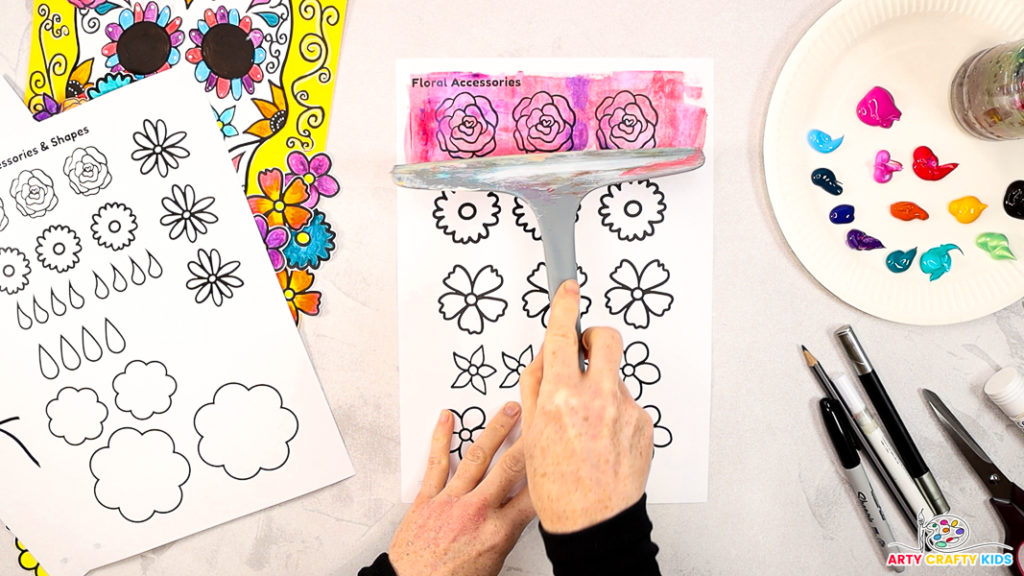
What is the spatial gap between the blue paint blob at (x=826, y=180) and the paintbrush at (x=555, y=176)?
0.41 feet

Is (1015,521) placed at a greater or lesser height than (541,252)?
lesser

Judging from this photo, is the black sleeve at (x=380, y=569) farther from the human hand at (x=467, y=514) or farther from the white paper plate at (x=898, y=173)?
the white paper plate at (x=898, y=173)

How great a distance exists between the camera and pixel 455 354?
57 cm

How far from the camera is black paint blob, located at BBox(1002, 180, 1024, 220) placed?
562 millimetres

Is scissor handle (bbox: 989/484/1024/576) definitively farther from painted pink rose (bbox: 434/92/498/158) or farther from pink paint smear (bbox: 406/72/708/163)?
painted pink rose (bbox: 434/92/498/158)

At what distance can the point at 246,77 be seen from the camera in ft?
1.87

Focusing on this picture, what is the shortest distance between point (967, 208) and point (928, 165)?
53 mm

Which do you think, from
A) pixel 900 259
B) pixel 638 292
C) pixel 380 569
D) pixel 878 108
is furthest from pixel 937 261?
pixel 380 569

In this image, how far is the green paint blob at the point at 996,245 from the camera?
0.56m

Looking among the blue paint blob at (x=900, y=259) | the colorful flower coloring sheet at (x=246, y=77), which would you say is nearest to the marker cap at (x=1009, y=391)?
the blue paint blob at (x=900, y=259)

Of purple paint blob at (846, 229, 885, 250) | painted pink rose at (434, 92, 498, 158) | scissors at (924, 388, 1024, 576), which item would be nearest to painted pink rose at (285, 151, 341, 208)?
painted pink rose at (434, 92, 498, 158)

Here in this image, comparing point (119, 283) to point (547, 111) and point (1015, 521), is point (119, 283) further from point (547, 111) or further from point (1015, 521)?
point (1015, 521)

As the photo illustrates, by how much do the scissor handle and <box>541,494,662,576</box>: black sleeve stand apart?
38 centimetres

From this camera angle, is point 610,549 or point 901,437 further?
point 901,437
